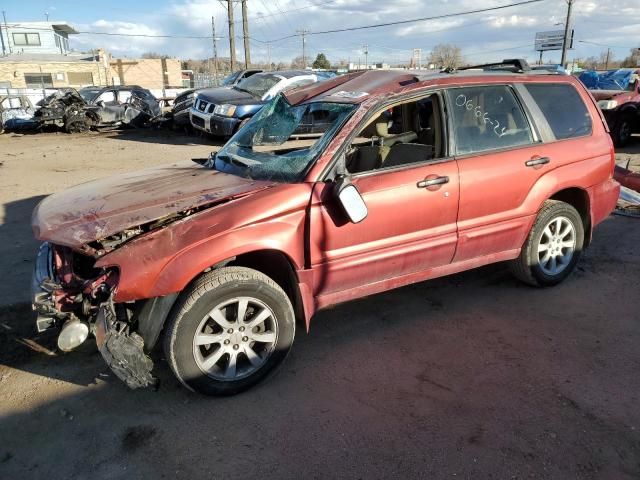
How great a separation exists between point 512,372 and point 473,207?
118 centimetres

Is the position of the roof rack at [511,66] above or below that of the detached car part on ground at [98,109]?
above

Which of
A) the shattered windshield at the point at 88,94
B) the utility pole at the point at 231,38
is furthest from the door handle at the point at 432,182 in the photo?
the utility pole at the point at 231,38

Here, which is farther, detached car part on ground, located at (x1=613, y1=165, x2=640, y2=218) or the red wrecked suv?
detached car part on ground, located at (x1=613, y1=165, x2=640, y2=218)

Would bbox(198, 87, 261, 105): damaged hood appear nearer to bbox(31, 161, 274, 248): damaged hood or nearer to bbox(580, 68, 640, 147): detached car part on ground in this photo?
bbox(580, 68, 640, 147): detached car part on ground

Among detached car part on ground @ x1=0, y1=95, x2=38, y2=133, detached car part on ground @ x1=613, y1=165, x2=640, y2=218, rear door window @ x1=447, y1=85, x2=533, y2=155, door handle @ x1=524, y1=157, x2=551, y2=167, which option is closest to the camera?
rear door window @ x1=447, y1=85, x2=533, y2=155

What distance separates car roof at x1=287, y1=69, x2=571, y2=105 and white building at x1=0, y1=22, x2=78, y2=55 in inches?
2587

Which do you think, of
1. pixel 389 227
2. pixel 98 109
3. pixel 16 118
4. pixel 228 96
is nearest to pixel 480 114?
pixel 389 227

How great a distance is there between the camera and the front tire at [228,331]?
9.40 feet

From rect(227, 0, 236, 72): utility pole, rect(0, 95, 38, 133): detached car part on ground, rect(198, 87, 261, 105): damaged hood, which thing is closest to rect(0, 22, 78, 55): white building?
rect(227, 0, 236, 72): utility pole

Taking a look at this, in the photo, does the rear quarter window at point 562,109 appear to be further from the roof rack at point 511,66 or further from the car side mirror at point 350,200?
the car side mirror at point 350,200

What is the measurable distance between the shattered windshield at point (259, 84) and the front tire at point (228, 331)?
34.8 feet

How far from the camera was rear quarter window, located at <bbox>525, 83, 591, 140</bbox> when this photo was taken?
4164mm

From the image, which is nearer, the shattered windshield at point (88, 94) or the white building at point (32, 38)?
the shattered windshield at point (88, 94)

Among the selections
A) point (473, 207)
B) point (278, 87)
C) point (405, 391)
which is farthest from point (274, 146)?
point (278, 87)
